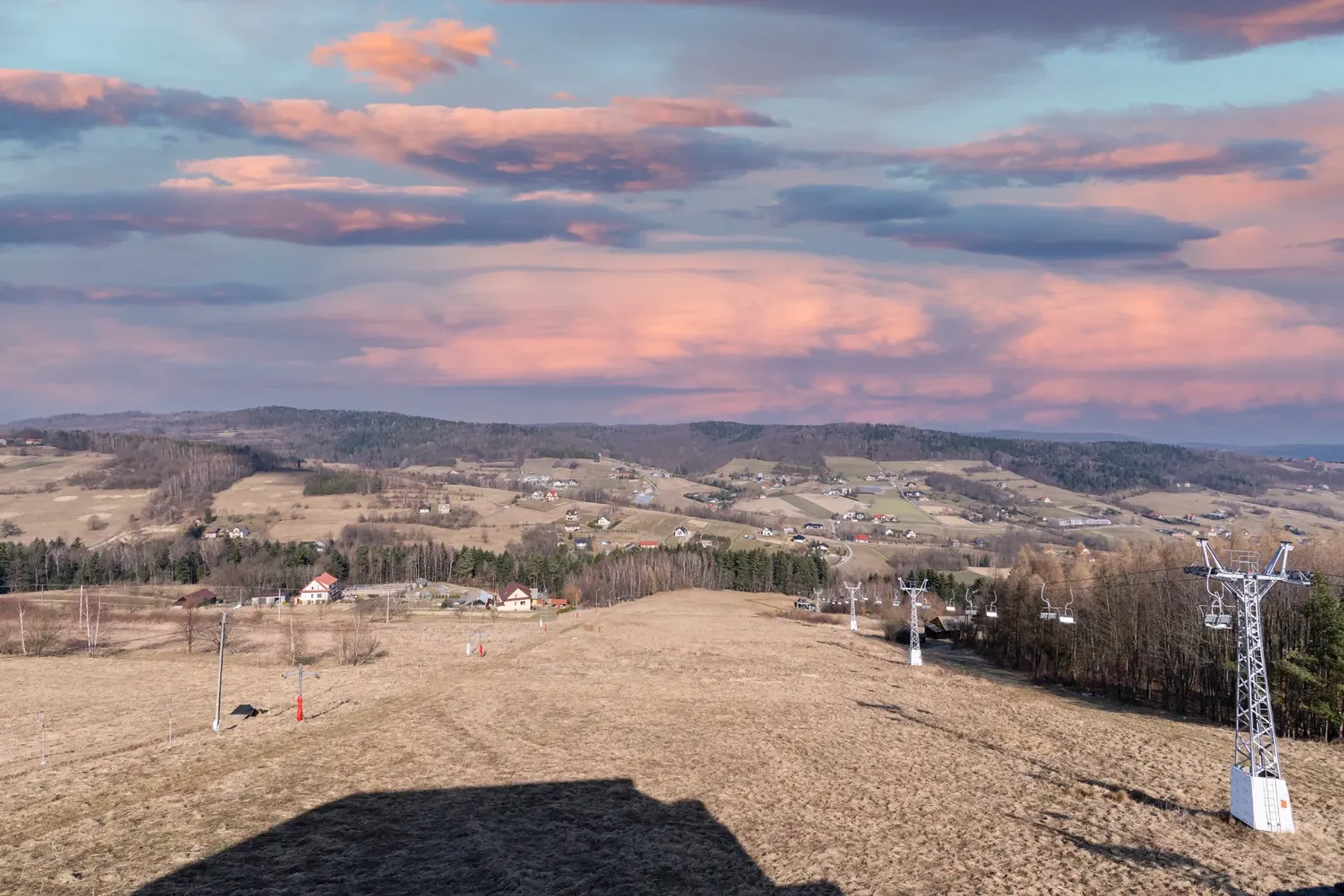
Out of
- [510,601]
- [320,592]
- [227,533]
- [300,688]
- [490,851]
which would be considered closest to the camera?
[490,851]

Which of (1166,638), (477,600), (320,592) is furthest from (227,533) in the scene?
(1166,638)

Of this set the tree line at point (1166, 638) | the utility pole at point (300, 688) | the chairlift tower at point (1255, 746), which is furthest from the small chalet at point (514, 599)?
the chairlift tower at point (1255, 746)

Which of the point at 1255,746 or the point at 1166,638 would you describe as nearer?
the point at 1255,746

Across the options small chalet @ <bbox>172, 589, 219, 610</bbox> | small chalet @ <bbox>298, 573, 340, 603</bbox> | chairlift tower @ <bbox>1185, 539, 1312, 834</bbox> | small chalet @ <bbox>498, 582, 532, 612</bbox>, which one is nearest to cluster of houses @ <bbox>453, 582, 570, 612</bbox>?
small chalet @ <bbox>498, 582, 532, 612</bbox>

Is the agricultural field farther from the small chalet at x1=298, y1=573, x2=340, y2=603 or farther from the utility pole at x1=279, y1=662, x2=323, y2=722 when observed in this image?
the utility pole at x1=279, y1=662, x2=323, y2=722

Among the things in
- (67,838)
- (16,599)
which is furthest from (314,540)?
(67,838)

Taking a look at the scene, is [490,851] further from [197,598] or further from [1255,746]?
[197,598]
